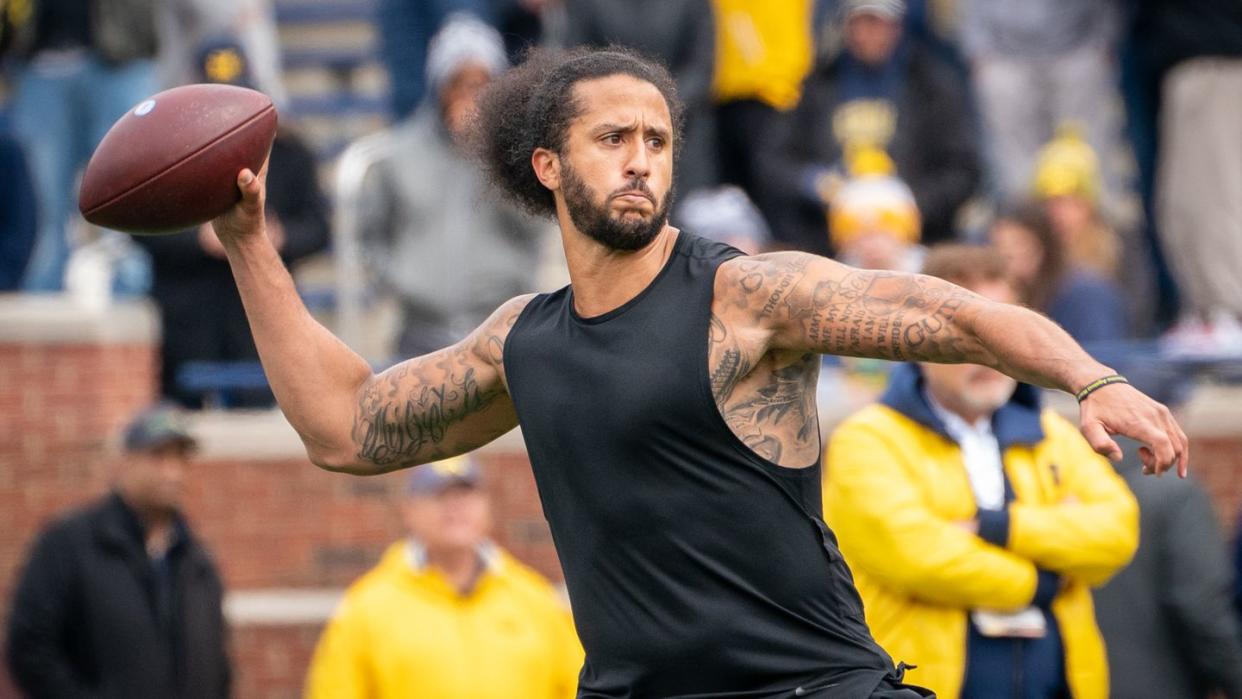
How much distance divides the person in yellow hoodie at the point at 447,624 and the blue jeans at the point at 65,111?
3.73m

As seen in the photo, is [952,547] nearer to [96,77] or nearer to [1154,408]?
[1154,408]

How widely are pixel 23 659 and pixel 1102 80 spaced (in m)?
5.62

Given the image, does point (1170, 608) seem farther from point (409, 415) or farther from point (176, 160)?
point (176, 160)

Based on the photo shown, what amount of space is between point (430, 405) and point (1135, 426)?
178cm

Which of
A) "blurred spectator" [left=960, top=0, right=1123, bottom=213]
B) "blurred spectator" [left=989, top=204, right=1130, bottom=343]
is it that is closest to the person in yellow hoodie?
"blurred spectator" [left=989, top=204, right=1130, bottom=343]

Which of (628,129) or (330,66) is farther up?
(628,129)

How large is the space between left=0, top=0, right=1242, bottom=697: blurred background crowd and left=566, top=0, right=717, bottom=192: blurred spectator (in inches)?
0.6

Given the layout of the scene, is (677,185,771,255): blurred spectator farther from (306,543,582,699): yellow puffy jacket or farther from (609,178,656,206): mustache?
(609,178,656,206): mustache

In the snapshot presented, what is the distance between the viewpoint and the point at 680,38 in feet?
31.7

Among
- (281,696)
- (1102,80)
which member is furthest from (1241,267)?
(281,696)

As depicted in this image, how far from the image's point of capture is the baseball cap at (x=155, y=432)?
26.5 ft

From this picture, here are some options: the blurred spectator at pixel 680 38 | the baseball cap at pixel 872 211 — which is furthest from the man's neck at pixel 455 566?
the blurred spectator at pixel 680 38

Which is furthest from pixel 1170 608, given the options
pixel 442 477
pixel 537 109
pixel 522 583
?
pixel 537 109

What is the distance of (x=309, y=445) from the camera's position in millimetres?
5121
